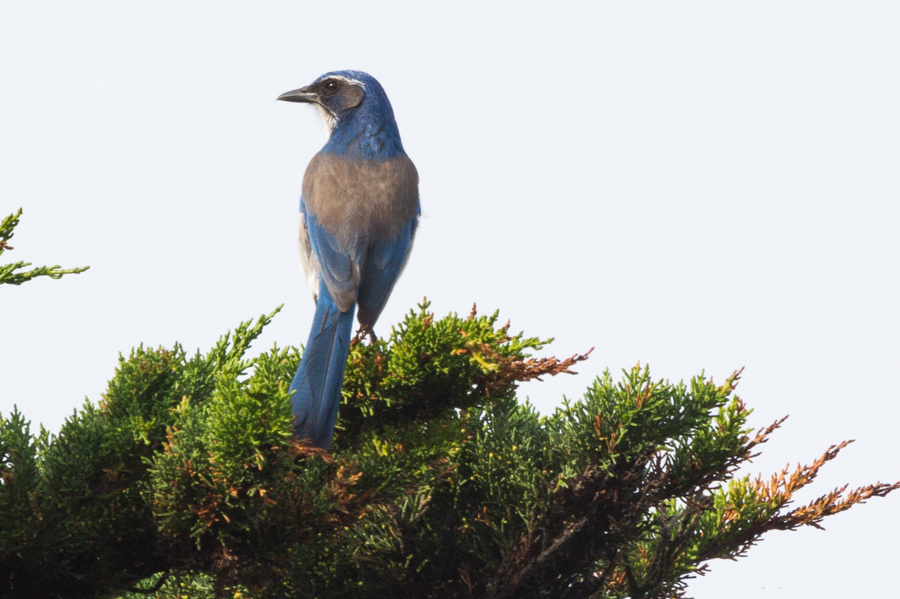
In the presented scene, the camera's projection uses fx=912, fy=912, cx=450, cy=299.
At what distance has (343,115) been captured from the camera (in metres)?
6.30

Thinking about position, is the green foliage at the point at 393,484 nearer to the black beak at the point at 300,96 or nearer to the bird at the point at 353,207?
the bird at the point at 353,207

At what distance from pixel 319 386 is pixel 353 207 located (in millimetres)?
2356

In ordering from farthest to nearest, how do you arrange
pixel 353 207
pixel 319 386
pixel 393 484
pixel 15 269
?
pixel 353 207 < pixel 319 386 < pixel 393 484 < pixel 15 269

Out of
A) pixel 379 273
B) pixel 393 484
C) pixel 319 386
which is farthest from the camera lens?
pixel 379 273

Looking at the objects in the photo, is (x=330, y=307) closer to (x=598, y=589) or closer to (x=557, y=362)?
(x=557, y=362)

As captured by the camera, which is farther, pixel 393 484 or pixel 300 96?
pixel 300 96

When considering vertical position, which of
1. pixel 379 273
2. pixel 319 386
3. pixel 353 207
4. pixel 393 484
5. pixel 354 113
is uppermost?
pixel 354 113

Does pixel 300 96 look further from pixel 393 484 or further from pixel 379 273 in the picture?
pixel 393 484

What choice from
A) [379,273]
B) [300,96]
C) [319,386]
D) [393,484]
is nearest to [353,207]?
[379,273]

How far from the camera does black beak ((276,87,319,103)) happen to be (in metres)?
6.47

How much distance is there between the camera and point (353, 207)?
5.30 meters

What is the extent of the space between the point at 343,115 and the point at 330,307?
251cm

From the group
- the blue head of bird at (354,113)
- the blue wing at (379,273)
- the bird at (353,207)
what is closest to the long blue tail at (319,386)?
the bird at (353,207)

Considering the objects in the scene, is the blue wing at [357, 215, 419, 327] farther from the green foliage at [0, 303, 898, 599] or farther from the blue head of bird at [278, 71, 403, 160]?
the green foliage at [0, 303, 898, 599]
